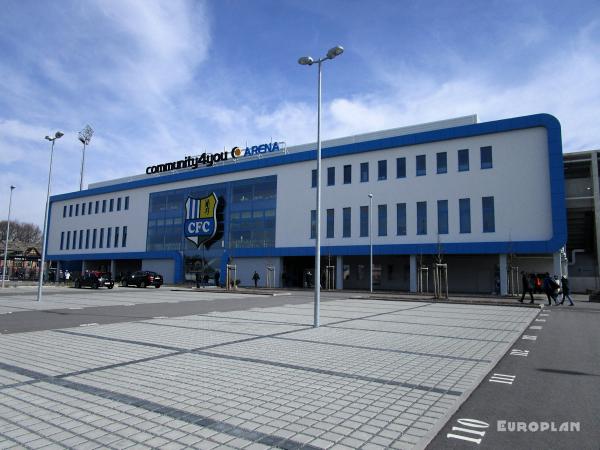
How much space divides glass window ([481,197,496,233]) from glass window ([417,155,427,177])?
5509 mm

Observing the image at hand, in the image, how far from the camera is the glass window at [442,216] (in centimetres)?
3569

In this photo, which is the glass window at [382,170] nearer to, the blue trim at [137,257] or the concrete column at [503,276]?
the concrete column at [503,276]

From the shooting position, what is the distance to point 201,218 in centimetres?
5116

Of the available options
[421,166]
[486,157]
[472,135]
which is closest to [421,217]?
[421,166]

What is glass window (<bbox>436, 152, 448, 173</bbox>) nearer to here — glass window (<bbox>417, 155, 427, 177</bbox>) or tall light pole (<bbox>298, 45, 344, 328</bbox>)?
glass window (<bbox>417, 155, 427, 177</bbox>)

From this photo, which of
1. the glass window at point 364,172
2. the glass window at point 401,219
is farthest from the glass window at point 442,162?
the glass window at point 364,172

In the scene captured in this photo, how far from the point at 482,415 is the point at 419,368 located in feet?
7.43

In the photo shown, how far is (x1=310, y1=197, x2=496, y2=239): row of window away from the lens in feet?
112

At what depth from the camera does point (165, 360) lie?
24.7ft

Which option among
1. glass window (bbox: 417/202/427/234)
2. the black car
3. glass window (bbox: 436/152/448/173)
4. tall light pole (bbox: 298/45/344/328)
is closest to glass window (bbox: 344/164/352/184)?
glass window (bbox: 417/202/427/234)

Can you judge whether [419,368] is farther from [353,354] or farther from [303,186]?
[303,186]

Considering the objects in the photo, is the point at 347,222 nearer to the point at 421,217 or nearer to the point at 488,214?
the point at 421,217

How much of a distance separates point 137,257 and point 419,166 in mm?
38210

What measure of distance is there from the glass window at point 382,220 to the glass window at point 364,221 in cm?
110
